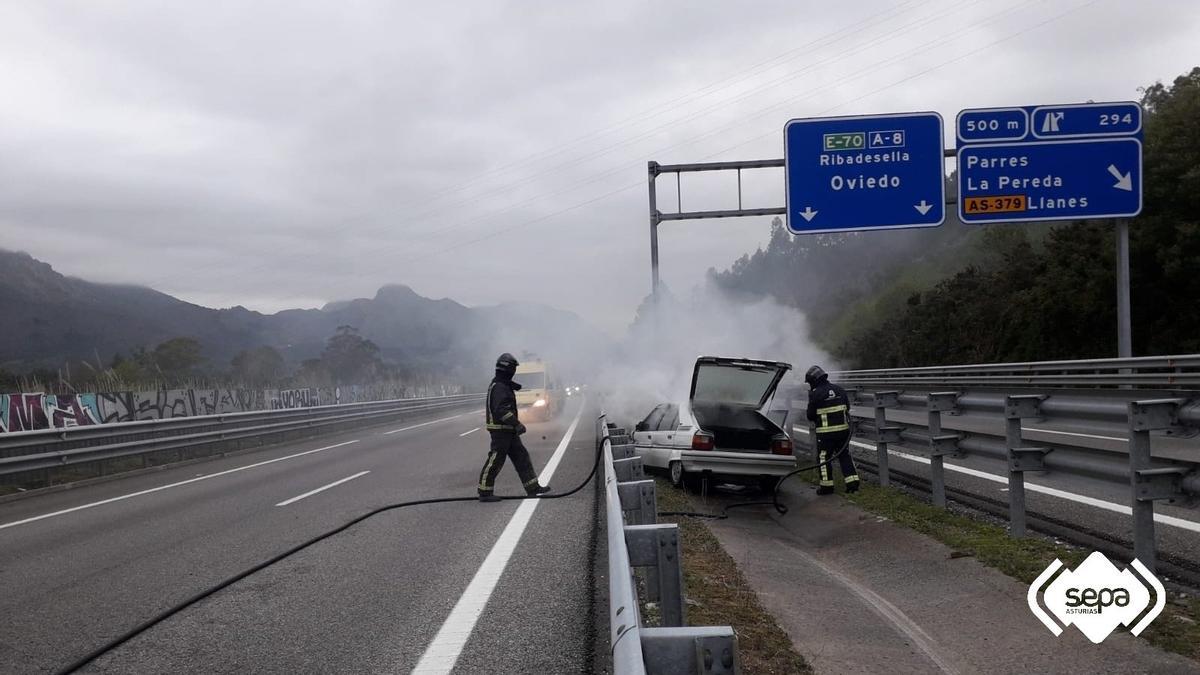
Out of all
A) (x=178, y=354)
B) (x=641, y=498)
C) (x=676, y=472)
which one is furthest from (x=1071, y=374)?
(x=178, y=354)

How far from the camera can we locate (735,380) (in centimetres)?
1350

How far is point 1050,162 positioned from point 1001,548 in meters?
11.6

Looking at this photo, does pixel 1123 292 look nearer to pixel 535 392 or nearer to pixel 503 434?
pixel 503 434

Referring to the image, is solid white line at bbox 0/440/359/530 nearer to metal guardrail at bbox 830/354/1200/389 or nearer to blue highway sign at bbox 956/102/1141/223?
metal guardrail at bbox 830/354/1200/389

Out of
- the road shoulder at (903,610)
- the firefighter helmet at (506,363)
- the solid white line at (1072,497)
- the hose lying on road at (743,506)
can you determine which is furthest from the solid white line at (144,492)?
the solid white line at (1072,497)

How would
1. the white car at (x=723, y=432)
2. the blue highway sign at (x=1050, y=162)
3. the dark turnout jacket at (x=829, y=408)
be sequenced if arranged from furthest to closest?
the blue highway sign at (x=1050, y=162) < the white car at (x=723, y=432) < the dark turnout jacket at (x=829, y=408)

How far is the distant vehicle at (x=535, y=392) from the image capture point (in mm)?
33966

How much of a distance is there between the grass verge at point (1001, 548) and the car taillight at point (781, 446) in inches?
41.7

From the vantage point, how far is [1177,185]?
1275 inches

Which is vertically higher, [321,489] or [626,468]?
[626,468]

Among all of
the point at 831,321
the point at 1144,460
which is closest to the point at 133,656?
the point at 1144,460

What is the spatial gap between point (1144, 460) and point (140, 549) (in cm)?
809

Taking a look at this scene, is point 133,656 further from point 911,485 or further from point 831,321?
point 831,321

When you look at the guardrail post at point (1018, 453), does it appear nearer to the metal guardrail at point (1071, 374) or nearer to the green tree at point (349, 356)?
the metal guardrail at point (1071, 374)
